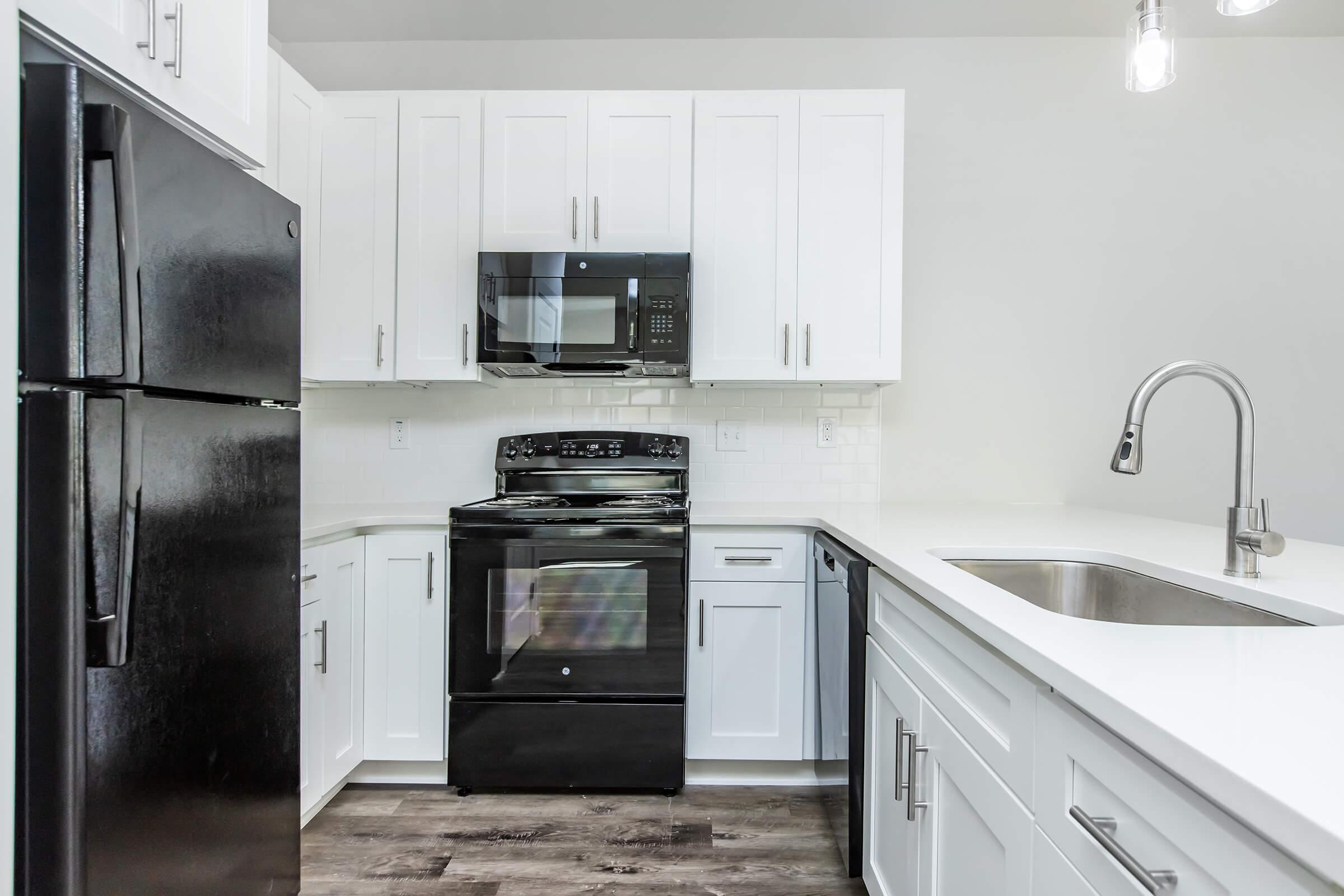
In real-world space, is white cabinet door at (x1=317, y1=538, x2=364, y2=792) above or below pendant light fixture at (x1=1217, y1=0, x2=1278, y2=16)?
below

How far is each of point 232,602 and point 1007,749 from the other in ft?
3.91

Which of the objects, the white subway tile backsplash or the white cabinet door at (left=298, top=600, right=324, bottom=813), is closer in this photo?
the white cabinet door at (left=298, top=600, right=324, bottom=813)

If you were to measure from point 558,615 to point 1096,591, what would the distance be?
1417mm

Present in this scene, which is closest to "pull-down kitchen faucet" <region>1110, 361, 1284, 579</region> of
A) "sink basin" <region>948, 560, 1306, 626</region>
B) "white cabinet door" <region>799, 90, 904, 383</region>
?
"sink basin" <region>948, 560, 1306, 626</region>

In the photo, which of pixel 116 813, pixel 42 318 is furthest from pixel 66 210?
pixel 116 813

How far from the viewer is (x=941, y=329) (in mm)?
2676

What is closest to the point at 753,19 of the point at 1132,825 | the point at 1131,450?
the point at 1131,450

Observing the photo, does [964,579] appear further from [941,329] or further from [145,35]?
[941,329]

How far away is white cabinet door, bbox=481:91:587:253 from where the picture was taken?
7.68 feet

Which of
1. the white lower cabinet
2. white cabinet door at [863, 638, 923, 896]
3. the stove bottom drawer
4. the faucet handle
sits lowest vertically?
the stove bottom drawer

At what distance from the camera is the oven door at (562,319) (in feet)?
7.46

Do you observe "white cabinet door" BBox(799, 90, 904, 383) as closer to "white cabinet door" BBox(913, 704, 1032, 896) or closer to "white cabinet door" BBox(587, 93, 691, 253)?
"white cabinet door" BBox(587, 93, 691, 253)

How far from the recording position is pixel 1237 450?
3.61 ft

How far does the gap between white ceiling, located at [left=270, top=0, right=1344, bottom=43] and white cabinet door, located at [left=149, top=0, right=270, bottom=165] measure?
131cm
